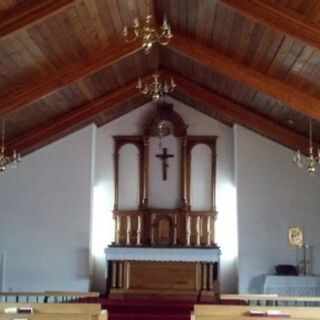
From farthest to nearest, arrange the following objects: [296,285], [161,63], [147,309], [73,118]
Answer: [73,118] < [161,63] < [296,285] < [147,309]

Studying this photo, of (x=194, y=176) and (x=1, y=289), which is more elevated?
(x=194, y=176)

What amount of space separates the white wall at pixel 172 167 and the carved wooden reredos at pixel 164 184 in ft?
0.53

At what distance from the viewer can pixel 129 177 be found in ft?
39.9

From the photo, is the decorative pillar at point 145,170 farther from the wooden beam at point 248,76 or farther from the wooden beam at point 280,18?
the wooden beam at point 280,18

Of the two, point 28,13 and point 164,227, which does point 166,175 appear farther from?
point 28,13

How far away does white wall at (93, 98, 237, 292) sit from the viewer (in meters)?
11.9

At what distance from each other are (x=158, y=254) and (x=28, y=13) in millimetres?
5701

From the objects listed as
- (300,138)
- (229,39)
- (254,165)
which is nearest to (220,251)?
(254,165)

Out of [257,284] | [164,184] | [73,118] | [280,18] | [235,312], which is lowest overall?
[257,284]

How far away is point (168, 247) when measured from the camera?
11305 mm

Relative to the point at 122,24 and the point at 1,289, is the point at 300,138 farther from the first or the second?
the point at 1,289

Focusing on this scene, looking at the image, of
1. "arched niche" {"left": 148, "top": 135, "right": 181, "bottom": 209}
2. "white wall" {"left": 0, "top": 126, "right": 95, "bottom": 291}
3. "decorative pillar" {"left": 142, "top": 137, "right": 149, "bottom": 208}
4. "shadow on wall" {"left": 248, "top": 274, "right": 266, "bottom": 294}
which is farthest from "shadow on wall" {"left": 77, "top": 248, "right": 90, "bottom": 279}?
"shadow on wall" {"left": 248, "top": 274, "right": 266, "bottom": 294}

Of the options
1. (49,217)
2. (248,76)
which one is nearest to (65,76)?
(248,76)

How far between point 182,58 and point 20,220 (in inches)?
181
